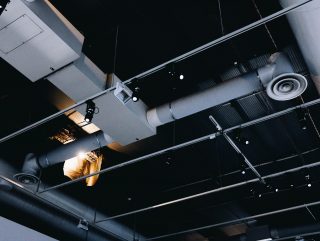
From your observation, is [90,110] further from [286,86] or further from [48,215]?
[48,215]

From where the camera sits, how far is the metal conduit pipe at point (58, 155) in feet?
16.1

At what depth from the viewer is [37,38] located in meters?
3.26

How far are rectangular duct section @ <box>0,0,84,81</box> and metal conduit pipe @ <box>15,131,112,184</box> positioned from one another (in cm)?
146

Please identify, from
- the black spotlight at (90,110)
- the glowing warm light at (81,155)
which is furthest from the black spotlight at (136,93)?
the glowing warm light at (81,155)

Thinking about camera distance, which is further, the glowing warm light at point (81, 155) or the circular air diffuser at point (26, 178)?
the circular air diffuser at point (26, 178)

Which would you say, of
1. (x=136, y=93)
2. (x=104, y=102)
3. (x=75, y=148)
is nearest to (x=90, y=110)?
(x=104, y=102)

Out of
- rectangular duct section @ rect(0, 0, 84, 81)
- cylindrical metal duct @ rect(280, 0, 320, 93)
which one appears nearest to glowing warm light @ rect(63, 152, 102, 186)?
rectangular duct section @ rect(0, 0, 84, 81)

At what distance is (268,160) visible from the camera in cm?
611

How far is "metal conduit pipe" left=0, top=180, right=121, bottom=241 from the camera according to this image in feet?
18.7

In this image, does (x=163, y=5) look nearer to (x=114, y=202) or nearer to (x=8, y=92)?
(x=8, y=92)

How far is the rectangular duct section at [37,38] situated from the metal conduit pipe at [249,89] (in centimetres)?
142

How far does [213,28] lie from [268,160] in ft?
10.3

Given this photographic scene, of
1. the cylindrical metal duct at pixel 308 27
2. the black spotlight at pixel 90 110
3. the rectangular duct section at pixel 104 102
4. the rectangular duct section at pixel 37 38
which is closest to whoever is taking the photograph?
the cylindrical metal duct at pixel 308 27

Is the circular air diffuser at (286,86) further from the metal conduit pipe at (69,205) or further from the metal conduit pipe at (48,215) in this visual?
the metal conduit pipe at (48,215)
